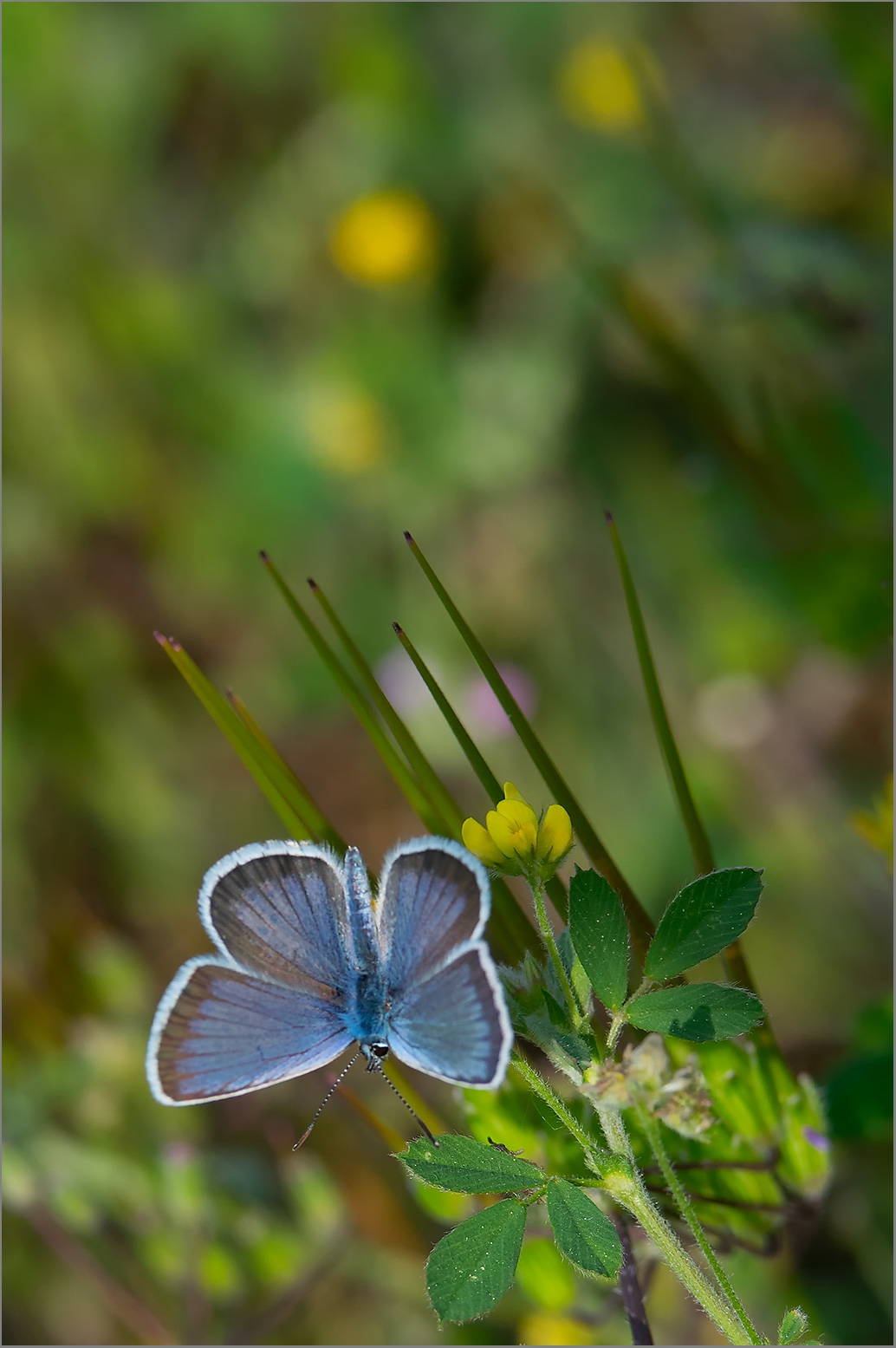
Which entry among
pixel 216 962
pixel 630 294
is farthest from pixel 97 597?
pixel 216 962

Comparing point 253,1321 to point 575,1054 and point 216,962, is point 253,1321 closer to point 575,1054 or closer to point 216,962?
point 216,962

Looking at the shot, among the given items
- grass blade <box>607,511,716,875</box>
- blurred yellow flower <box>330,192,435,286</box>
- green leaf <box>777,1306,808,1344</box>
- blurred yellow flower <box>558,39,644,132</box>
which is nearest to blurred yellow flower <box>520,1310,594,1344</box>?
green leaf <box>777,1306,808,1344</box>

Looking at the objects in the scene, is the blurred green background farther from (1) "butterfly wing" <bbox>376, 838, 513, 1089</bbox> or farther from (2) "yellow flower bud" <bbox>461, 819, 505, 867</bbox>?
(2) "yellow flower bud" <bbox>461, 819, 505, 867</bbox>

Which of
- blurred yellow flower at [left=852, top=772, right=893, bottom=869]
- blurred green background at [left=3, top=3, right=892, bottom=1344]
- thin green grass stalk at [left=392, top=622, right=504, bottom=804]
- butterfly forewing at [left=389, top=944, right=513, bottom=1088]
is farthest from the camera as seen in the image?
blurred green background at [left=3, top=3, right=892, bottom=1344]

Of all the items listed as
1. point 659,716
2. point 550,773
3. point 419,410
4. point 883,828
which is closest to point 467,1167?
point 550,773

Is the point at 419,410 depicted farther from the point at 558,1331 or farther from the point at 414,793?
the point at 558,1331

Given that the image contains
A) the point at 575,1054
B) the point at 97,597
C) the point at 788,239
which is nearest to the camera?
the point at 575,1054
